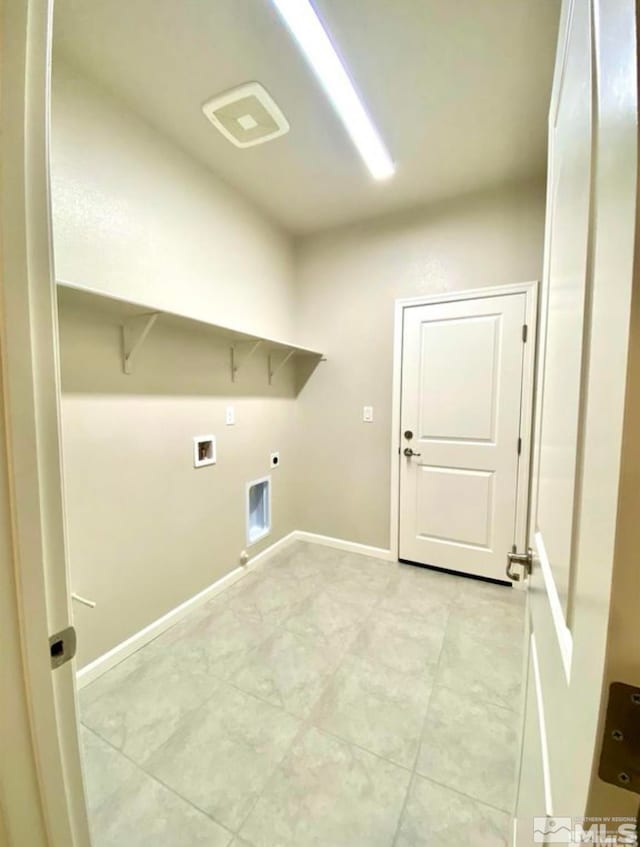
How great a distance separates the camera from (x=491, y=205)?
2340 mm

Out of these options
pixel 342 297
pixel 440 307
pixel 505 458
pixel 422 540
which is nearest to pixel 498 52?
pixel 440 307

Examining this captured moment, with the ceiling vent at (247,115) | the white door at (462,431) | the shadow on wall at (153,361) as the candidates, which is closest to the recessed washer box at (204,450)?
the shadow on wall at (153,361)

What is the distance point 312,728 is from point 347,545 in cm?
162

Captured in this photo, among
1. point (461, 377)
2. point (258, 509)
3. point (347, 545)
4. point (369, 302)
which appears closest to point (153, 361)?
point (258, 509)

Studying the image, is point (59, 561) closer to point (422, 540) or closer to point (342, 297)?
point (422, 540)

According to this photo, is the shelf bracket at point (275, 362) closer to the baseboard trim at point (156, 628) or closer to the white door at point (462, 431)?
the white door at point (462, 431)

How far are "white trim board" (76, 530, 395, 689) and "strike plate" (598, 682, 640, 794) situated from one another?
1.15 meters

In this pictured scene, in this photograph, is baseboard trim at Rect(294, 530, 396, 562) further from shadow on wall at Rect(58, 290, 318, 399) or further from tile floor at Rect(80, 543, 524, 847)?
shadow on wall at Rect(58, 290, 318, 399)

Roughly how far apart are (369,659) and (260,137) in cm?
277

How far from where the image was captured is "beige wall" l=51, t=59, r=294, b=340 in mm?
1479

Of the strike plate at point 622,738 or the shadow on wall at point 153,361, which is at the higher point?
the shadow on wall at point 153,361

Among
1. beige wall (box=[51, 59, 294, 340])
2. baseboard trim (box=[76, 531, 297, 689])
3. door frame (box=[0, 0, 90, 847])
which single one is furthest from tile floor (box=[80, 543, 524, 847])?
beige wall (box=[51, 59, 294, 340])

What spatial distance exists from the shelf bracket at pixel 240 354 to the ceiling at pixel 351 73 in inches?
41.2

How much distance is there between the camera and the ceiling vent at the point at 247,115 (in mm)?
1584
